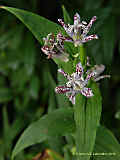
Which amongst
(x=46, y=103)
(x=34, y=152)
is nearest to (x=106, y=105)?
(x=46, y=103)

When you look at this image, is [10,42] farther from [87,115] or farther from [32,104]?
[87,115]

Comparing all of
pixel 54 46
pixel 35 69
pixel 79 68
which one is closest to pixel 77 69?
pixel 79 68

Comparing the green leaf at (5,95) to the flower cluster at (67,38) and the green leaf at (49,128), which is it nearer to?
the green leaf at (49,128)

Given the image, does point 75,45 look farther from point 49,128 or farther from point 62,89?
point 49,128

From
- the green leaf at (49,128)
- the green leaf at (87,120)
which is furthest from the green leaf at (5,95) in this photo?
the green leaf at (87,120)

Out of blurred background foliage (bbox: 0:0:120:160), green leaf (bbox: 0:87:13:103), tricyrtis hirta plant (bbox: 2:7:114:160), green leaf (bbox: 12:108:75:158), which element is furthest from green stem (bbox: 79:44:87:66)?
green leaf (bbox: 0:87:13:103)

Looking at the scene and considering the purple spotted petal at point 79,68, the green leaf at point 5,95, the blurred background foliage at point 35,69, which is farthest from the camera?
the green leaf at point 5,95
